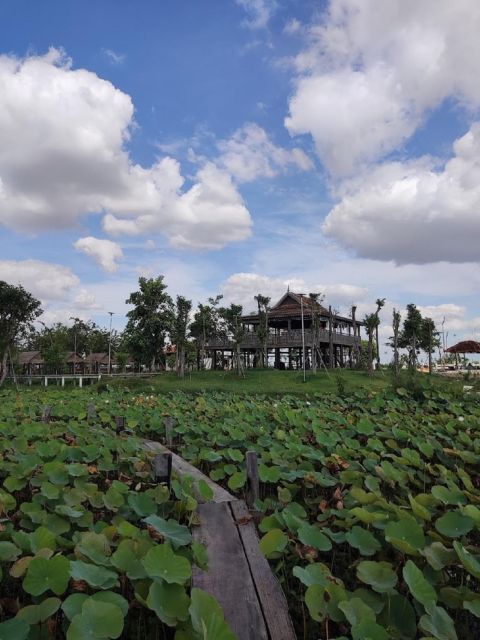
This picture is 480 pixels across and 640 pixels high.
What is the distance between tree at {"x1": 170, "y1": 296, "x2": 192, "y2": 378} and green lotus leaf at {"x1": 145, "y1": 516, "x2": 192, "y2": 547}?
1076 inches

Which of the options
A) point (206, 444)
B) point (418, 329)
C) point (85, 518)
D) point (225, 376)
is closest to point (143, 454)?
point (206, 444)

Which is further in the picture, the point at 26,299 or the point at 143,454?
the point at 26,299

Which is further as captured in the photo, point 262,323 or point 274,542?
point 262,323

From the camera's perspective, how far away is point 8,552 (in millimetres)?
1980

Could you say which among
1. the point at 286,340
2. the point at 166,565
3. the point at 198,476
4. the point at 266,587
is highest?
the point at 286,340

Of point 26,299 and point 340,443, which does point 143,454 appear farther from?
point 26,299

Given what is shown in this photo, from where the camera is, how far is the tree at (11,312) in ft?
93.4

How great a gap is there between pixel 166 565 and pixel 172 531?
43cm

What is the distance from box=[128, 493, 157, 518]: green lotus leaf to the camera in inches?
100.0

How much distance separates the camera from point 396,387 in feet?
27.8

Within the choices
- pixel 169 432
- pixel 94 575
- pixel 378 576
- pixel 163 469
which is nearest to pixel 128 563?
pixel 94 575

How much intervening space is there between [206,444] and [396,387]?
486 cm

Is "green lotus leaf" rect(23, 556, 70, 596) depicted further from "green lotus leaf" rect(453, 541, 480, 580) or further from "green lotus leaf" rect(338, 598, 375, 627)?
"green lotus leaf" rect(453, 541, 480, 580)

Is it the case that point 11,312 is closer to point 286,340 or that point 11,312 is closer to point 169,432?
point 286,340
